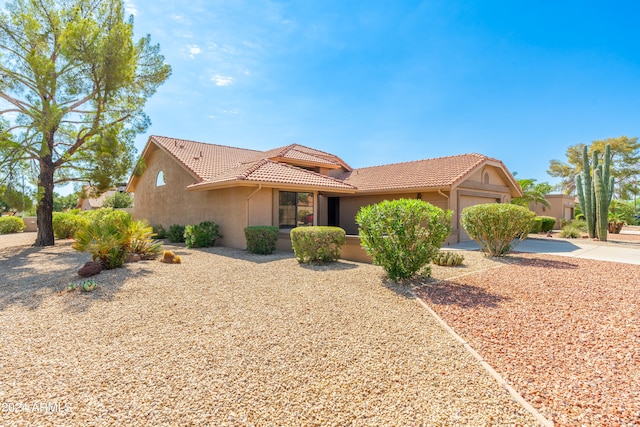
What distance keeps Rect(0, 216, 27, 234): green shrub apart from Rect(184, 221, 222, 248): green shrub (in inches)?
805

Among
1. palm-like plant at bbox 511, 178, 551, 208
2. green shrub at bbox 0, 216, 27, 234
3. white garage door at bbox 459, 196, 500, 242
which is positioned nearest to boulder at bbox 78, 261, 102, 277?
white garage door at bbox 459, 196, 500, 242

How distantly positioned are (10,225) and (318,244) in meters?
28.0

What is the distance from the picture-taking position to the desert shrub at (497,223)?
963cm

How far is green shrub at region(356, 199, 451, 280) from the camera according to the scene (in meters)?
6.64

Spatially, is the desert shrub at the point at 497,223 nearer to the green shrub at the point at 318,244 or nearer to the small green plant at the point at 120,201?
the green shrub at the point at 318,244

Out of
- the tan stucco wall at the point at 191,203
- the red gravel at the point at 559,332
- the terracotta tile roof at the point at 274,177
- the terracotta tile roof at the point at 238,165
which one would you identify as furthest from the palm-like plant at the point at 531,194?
the tan stucco wall at the point at 191,203

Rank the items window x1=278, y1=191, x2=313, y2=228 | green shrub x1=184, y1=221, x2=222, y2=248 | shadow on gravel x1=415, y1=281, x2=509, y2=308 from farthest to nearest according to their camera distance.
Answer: window x1=278, y1=191, x2=313, y2=228 < green shrub x1=184, y1=221, x2=222, y2=248 < shadow on gravel x1=415, y1=281, x2=509, y2=308

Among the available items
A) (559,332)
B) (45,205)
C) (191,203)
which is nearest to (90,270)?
(191,203)

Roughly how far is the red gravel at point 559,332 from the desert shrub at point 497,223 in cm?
219

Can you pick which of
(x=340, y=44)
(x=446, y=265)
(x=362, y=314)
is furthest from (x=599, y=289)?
(x=340, y=44)

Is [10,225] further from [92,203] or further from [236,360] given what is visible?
[236,360]

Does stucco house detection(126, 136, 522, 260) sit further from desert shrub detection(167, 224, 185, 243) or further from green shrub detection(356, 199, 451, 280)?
green shrub detection(356, 199, 451, 280)

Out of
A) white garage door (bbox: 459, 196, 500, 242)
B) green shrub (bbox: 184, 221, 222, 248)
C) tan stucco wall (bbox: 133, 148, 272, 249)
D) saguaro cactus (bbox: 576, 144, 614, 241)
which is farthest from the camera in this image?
white garage door (bbox: 459, 196, 500, 242)

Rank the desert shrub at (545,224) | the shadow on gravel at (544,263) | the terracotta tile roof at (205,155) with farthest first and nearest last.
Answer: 1. the desert shrub at (545,224)
2. the terracotta tile roof at (205,155)
3. the shadow on gravel at (544,263)
